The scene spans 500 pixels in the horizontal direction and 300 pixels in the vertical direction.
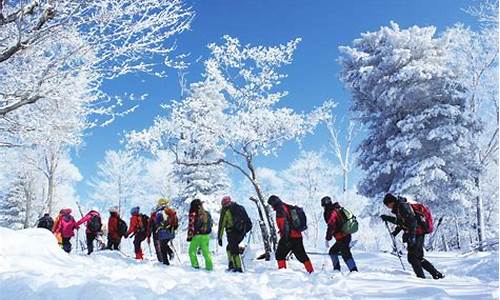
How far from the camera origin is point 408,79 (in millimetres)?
19547

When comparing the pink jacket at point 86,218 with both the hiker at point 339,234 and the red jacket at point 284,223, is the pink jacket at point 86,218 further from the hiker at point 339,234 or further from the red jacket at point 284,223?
the hiker at point 339,234

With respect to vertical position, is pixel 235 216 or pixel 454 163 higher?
pixel 454 163

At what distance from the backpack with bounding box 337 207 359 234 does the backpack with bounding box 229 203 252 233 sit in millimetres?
2078

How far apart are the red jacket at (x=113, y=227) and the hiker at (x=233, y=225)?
508 cm

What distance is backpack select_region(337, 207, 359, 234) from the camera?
31.6 feet

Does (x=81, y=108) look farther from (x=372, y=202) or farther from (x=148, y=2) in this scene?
(x=372, y=202)

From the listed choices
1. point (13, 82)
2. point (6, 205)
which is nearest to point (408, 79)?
point (13, 82)

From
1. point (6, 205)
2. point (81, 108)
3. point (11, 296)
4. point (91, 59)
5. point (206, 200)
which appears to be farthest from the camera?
point (6, 205)

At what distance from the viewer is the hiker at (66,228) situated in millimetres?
14039

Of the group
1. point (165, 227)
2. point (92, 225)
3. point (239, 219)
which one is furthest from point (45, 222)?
point (239, 219)

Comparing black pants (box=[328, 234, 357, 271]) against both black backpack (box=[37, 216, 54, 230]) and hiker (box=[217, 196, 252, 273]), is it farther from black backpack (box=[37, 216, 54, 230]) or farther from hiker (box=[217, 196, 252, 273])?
black backpack (box=[37, 216, 54, 230])

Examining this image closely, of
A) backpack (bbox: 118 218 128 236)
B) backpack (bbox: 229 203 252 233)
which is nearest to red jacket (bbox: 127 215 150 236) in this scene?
backpack (bbox: 118 218 128 236)

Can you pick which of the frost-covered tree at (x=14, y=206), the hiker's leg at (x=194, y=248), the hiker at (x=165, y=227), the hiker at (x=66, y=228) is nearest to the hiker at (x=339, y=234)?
the hiker's leg at (x=194, y=248)

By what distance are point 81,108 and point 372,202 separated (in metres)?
13.6
